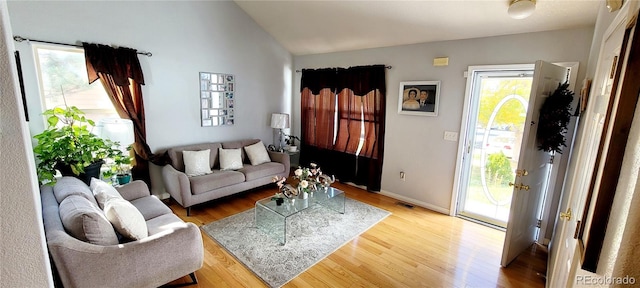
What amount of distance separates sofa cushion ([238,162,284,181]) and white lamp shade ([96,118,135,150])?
1.47 meters

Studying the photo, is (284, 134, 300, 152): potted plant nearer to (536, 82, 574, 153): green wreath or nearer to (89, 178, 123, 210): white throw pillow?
(89, 178, 123, 210): white throw pillow

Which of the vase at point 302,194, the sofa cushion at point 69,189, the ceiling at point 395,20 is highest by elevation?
the ceiling at point 395,20

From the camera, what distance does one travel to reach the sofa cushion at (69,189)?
6.50ft

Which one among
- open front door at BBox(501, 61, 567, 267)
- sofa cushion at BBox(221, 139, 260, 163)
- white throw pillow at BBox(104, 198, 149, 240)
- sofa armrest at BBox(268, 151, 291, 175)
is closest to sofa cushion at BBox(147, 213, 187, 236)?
white throw pillow at BBox(104, 198, 149, 240)

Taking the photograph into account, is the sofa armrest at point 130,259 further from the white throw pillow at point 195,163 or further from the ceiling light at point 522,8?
the ceiling light at point 522,8

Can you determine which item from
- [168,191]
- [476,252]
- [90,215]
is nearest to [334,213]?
[476,252]

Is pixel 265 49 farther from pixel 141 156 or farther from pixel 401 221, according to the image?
pixel 401 221

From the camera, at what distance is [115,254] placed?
5.39ft

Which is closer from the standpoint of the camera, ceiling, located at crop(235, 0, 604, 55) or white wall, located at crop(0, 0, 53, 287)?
white wall, located at crop(0, 0, 53, 287)

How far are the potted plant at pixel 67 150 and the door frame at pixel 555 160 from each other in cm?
392

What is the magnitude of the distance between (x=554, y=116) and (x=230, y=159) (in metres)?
3.71

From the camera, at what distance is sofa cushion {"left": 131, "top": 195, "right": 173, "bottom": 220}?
8.09 ft

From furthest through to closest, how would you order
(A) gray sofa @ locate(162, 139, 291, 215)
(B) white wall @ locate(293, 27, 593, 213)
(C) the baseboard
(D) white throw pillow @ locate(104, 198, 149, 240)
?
1. (C) the baseboard
2. (A) gray sofa @ locate(162, 139, 291, 215)
3. (B) white wall @ locate(293, 27, 593, 213)
4. (D) white throw pillow @ locate(104, 198, 149, 240)

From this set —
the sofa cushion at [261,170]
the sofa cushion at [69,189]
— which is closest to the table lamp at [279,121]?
the sofa cushion at [261,170]
